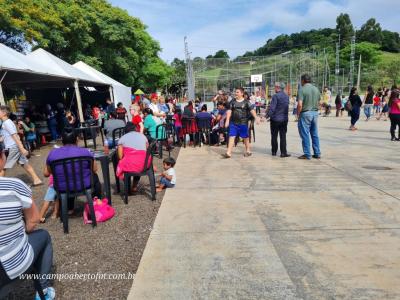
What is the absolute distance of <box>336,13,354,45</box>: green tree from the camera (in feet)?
333

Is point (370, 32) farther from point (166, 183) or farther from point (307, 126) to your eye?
point (166, 183)

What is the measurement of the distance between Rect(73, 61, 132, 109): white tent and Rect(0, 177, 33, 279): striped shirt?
15396mm

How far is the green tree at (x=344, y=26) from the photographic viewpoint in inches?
3991

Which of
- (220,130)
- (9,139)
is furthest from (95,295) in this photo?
(220,130)

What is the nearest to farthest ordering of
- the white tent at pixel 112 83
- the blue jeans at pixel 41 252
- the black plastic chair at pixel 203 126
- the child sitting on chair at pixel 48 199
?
1. the blue jeans at pixel 41 252
2. the child sitting on chair at pixel 48 199
3. the black plastic chair at pixel 203 126
4. the white tent at pixel 112 83

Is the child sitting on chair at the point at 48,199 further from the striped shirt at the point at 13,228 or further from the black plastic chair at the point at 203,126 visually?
the black plastic chair at the point at 203,126

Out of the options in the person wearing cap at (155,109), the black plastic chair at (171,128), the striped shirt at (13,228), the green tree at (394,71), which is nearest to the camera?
the striped shirt at (13,228)

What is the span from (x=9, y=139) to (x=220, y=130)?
5791 mm

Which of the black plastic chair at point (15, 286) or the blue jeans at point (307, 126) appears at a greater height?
the blue jeans at point (307, 126)

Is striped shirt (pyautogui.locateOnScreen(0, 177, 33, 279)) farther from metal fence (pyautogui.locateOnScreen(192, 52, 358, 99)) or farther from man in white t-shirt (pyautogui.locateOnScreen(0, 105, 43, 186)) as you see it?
metal fence (pyautogui.locateOnScreen(192, 52, 358, 99))

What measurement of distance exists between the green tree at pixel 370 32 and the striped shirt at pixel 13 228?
125 metres

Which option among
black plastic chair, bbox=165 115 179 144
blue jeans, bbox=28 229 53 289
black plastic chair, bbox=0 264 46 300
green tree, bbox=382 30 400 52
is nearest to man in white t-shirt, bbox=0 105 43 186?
blue jeans, bbox=28 229 53 289

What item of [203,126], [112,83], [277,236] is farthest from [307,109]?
[112,83]

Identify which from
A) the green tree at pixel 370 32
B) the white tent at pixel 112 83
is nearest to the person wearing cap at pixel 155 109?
the white tent at pixel 112 83
